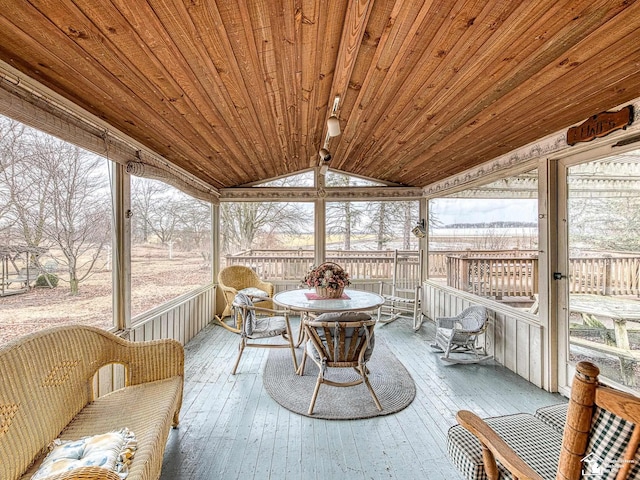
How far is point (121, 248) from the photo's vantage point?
260 cm

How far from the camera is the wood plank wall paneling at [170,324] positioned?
2338 mm

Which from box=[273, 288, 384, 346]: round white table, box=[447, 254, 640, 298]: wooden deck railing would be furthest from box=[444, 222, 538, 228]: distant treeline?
box=[273, 288, 384, 346]: round white table

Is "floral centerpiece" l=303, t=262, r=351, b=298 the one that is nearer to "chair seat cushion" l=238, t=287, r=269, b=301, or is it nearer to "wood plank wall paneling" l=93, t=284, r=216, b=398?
"chair seat cushion" l=238, t=287, r=269, b=301

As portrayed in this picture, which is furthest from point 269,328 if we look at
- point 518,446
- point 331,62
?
point 331,62

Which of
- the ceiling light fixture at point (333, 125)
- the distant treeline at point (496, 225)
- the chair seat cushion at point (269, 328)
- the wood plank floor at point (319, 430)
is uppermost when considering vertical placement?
the ceiling light fixture at point (333, 125)

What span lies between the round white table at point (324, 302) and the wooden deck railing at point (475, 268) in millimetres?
1462

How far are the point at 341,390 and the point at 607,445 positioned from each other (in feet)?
6.99

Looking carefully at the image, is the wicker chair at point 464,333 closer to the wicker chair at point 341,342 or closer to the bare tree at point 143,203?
the wicker chair at point 341,342

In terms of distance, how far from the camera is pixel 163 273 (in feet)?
11.4

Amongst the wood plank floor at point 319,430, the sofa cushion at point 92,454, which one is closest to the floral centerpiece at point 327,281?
the wood plank floor at point 319,430

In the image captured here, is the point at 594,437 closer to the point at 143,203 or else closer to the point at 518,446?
the point at 518,446

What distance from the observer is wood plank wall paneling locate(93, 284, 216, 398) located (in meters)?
2.34

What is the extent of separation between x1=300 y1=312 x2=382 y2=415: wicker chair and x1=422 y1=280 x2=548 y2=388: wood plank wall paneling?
1610 millimetres

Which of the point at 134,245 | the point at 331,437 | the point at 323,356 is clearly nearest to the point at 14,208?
the point at 134,245
